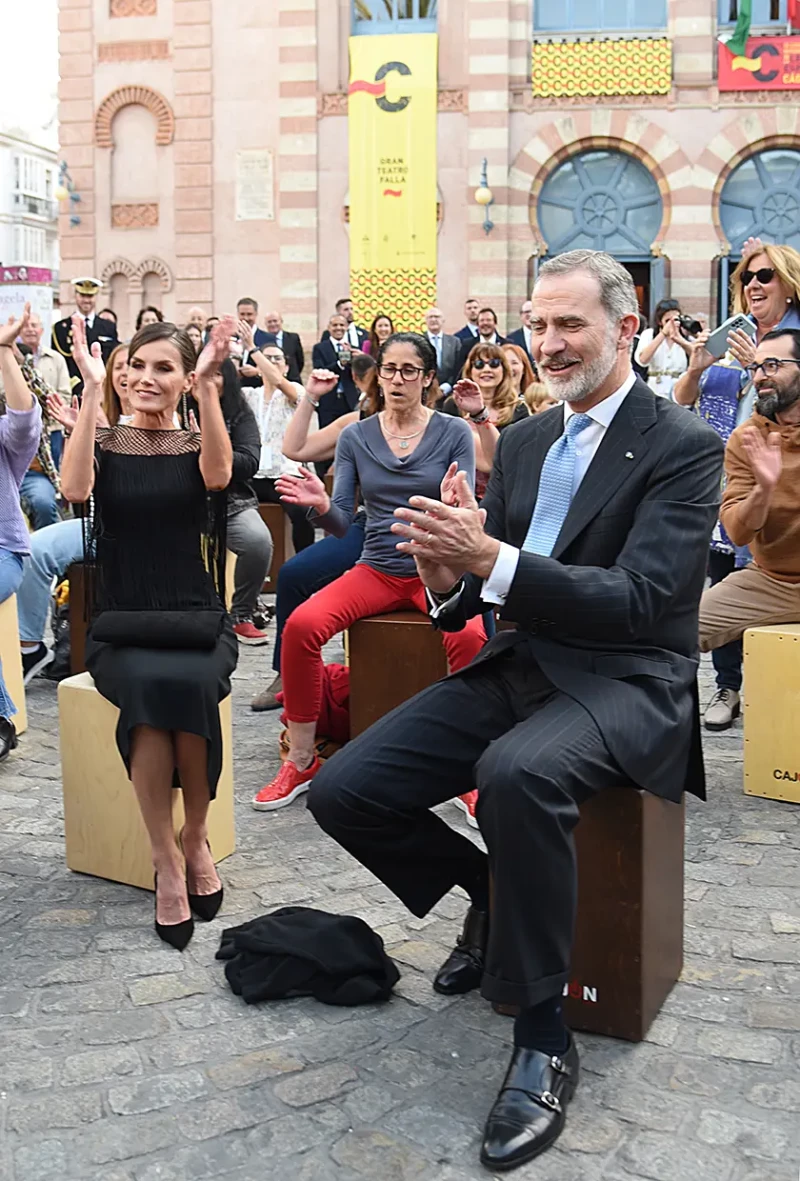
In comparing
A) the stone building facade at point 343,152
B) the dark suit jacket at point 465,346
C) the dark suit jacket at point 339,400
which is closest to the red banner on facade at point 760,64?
the stone building facade at point 343,152

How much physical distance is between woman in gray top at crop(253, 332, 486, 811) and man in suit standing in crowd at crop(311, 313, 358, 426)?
7290 millimetres

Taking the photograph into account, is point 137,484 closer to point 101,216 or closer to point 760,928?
point 760,928

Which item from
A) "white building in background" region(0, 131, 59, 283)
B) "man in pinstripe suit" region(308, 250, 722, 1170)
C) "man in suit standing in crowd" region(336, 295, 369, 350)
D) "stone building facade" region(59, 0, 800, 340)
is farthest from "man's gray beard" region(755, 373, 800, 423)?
"white building in background" region(0, 131, 59, 283)

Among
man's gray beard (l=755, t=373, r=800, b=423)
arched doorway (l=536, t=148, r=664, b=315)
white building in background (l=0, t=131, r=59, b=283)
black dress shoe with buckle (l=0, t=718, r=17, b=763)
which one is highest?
white building in background (l=0, t=131, r=59, b=283)

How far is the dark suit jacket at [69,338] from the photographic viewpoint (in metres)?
12.5

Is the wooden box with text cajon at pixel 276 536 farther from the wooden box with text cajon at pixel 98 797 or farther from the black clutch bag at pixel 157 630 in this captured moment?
the black clutch bag at pixel 157 630

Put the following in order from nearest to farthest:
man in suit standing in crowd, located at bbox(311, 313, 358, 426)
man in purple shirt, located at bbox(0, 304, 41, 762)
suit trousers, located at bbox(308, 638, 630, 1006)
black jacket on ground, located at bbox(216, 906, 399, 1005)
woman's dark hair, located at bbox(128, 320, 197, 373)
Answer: suit trousers, located at bbox(308, 638, 630, 1006) < black jacket on ground, located at bbox(216, 906, 399, 1005) < woman's dark hair, located at bbox(128, 320, 197, 373) < man in purple shirt, located at bbox(0, 304, 41, 762) < man in suit standing in crowd, located at bbox(311, 313, 358, 426)

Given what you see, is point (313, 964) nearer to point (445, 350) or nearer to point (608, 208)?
point (445, 350)

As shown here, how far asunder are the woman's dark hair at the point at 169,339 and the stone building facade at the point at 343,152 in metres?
14.8

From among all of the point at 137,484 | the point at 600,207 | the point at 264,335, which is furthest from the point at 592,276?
the point at 600,207

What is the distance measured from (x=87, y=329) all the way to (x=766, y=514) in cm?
1040

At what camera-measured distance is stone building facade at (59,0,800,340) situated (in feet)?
59.2

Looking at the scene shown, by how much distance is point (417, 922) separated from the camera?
3.66 m

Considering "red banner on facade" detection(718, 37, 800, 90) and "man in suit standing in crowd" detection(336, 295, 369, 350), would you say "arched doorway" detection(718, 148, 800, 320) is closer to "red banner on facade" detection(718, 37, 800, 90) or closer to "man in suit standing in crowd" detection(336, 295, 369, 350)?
"red banner on facade" detection(718, 37, 800, 90)
